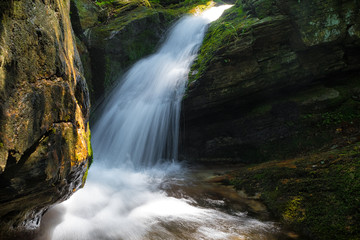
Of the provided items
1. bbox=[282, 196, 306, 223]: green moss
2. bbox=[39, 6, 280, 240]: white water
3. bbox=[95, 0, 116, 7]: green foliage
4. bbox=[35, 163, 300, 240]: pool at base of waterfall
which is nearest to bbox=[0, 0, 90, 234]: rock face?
bbox=[35, 163, 300, 240]: pool at base of waterfall

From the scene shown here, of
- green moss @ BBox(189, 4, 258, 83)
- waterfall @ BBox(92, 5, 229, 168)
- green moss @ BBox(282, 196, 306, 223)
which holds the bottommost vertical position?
green moss @ BBox(282, 196, 306, 223)

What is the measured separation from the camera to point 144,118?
336 inches

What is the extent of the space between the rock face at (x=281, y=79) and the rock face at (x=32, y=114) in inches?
215

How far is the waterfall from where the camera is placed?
27.0 feet

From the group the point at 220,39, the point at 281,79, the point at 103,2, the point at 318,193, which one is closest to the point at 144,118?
the point at 220,39

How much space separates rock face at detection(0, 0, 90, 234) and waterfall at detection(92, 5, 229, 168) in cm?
544

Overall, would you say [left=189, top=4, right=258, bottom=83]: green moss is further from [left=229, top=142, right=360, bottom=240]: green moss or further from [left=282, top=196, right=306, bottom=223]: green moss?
[left=282, top=196, right=306, bottom=223]: green moss

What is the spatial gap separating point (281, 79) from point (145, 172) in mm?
5884

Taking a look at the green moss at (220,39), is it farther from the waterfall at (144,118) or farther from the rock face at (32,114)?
the rock face at (32,114)

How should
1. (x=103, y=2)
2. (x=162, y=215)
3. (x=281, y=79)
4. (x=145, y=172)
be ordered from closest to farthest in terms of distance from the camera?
(x=162, y=215) < (x=281, y=79) < (x=145, y=172) < (x=103, y=2)

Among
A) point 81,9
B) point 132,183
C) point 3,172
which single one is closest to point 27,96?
point 3,172

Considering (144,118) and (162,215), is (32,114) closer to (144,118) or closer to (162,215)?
(162,215)

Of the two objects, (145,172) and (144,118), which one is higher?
(144,118)

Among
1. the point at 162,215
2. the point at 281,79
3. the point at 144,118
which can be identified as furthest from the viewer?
the point at 144,118
